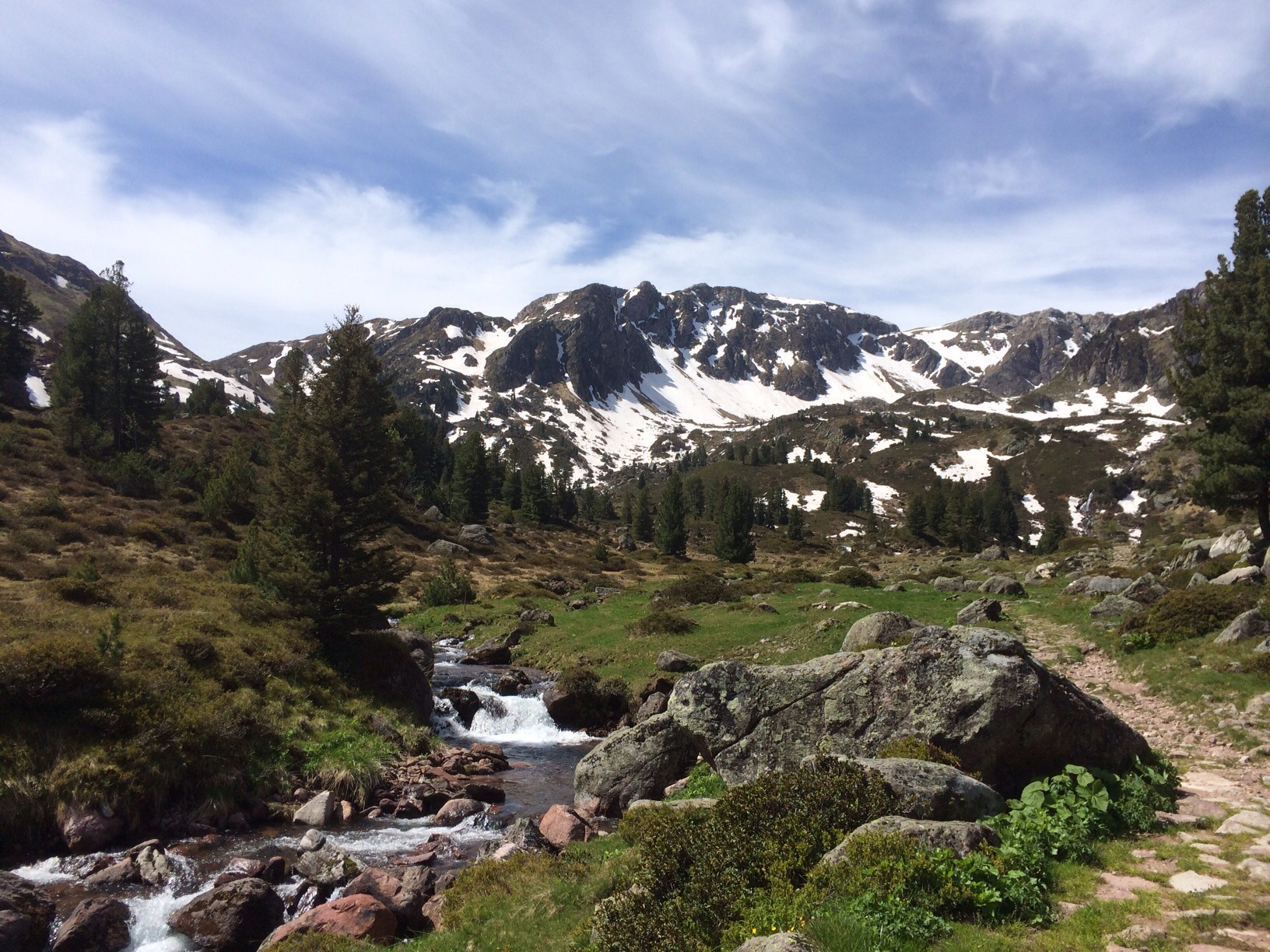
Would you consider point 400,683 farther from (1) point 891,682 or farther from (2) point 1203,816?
(2) point 1203,816

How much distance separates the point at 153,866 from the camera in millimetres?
13836

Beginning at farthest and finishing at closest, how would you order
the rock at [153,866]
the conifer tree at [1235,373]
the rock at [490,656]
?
the rock at [490,656] < the conifer tree at [1235,373] < the rock at [153,866]

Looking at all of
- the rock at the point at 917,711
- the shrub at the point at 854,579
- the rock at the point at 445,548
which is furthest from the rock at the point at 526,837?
the rock at the point at 445,548

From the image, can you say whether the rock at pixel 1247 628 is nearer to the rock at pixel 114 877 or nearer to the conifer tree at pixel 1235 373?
the conifer tree at pixel 1235 373

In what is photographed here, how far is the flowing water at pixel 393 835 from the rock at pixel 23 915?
0.62 metres

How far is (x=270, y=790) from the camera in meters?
18.3

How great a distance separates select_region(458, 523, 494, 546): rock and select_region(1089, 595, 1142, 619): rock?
66.1m

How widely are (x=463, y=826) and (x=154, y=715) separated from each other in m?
8.95

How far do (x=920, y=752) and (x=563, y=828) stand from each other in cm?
837

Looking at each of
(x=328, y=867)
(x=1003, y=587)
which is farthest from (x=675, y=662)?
(x=1003, y=587)

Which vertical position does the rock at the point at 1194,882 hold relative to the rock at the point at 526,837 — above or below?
above

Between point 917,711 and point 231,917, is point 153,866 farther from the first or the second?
point 917,711

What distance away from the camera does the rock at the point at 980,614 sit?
94.5 feet

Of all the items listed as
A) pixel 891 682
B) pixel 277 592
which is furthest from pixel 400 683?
pixel 891 682
